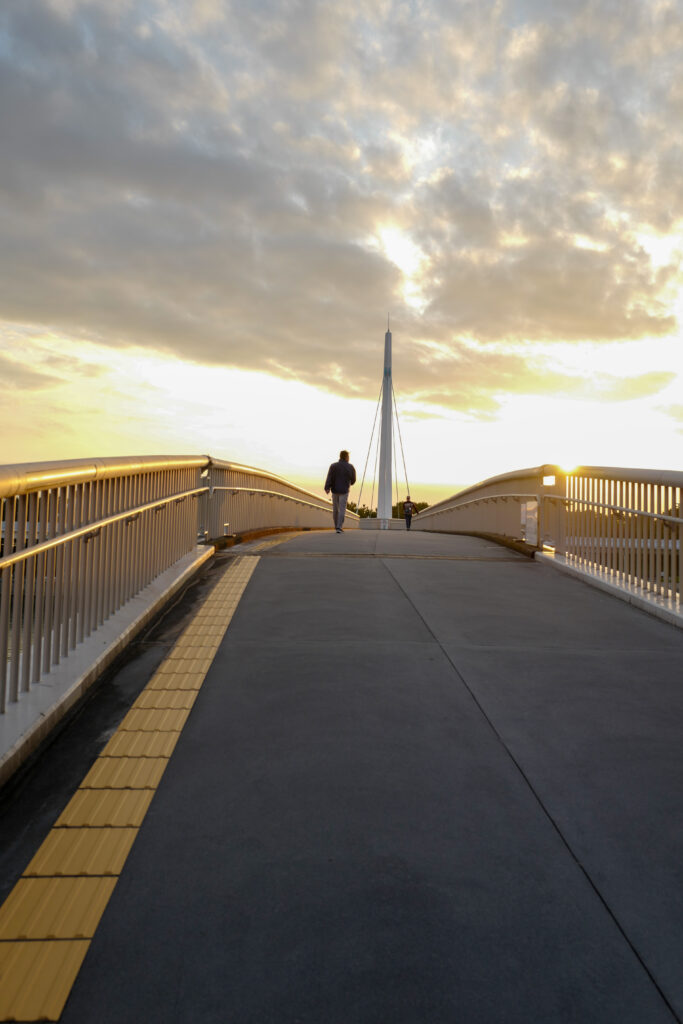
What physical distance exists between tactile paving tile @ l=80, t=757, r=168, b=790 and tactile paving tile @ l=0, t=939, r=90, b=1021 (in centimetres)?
92

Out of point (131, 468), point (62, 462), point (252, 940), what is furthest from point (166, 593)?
point (252, 940)

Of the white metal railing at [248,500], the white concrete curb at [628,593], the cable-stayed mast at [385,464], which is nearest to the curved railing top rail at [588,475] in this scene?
the white concrete curb at [628,593]

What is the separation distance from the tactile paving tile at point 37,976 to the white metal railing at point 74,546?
4.82 ft

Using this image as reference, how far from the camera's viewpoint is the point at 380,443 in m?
49.8

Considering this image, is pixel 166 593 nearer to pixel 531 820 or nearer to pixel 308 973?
pixel 531 820

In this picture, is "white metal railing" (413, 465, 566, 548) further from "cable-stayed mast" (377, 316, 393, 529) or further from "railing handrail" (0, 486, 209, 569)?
"cable-stayed mast" (377, 316, 393, 529)

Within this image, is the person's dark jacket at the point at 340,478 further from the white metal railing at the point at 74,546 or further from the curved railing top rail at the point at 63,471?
the curved railing top rail at the point at 63,471

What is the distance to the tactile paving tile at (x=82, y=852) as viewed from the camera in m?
2.48

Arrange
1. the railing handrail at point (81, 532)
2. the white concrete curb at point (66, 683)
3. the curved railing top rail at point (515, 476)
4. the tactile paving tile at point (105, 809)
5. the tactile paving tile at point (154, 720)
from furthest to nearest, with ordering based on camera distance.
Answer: the curved railing top rail at point (515, 476), the tactile paving tile at point (154, 720), the railing handrail at point (81, 532), the white concrete curb at point (66, 683), the tactile paving tile at point (105, 809)

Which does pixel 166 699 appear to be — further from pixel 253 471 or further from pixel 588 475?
pixel 253 471

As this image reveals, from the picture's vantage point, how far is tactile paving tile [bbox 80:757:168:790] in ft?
10.0

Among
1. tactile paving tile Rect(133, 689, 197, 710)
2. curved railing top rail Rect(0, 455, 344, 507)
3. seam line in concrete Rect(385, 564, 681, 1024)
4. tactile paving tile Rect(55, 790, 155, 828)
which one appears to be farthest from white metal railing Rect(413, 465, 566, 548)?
tactile paving tile Rect(55, 790, 155, 828)

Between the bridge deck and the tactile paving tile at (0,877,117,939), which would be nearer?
the bridge deck

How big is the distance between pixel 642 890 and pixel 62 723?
8.51 feet
